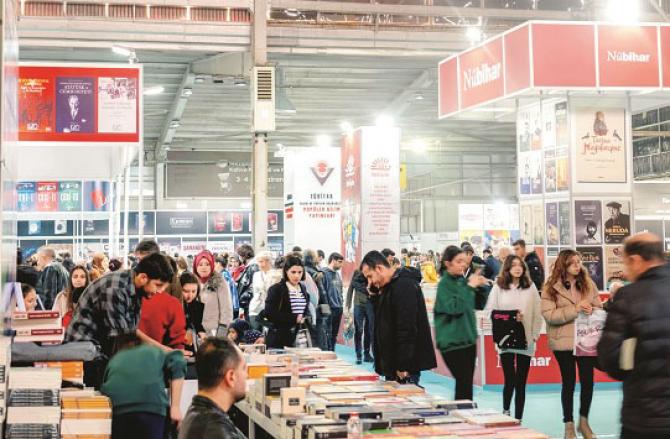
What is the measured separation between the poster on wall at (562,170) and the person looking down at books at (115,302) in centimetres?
773

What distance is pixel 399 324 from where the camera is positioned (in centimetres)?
628

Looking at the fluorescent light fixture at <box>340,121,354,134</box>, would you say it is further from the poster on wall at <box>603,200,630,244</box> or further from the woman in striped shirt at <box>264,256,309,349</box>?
the woman in striped shirt at <box>264,256,309,349</box>

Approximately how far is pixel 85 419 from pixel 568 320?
4.17 metres

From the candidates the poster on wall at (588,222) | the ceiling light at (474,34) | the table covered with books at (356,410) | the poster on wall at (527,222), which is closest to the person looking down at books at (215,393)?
the table covered with books at (356,410)

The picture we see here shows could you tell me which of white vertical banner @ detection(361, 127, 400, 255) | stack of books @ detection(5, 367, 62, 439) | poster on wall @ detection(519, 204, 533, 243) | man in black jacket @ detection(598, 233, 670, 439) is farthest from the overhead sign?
man in black jacket @ detection(598, 233, 670, 439)

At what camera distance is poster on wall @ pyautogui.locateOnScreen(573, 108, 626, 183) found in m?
11.8

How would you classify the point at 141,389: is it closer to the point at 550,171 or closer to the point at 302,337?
the point at 302,337

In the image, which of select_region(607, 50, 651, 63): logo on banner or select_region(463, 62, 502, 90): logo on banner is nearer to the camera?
select_region(607, 50, 651, 63): logo on banner

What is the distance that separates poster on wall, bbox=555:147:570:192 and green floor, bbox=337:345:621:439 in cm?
258

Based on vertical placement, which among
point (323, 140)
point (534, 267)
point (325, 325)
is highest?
point (323, 140)

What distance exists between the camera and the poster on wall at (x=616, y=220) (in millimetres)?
11758

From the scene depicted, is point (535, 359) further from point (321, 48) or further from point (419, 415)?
point (321, 48)

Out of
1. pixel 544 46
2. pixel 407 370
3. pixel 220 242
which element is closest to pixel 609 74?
pixel 544 46

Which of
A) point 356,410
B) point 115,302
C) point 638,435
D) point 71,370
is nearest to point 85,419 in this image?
point 71,370
